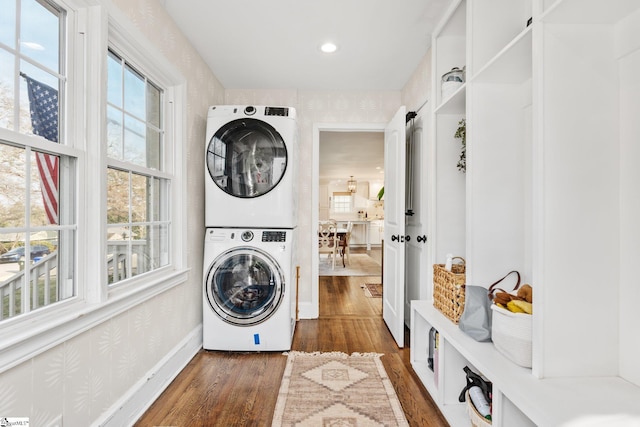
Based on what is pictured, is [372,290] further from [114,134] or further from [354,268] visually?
[114,134]

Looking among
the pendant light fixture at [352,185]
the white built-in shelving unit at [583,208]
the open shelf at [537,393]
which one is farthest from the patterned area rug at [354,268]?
the white built-in shelving unit at [583,208]

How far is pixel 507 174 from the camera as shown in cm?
167

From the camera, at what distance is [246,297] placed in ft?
8.79

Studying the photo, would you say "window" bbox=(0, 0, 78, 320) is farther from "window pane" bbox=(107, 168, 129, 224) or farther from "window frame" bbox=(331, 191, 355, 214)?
"window frame" bbox=(331, 191, 355, 214)

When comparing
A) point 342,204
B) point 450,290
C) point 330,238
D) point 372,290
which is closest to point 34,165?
point 450,290

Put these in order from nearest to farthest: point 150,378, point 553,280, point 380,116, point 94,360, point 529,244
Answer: point 553,280 → point 94,360 → point 529,244 → point 150,378 → point 380,116

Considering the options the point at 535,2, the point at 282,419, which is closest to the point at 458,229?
the point at 535,2

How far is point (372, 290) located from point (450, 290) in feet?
9.82

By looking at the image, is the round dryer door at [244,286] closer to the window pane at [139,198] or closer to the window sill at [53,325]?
the window pane at [139,198]

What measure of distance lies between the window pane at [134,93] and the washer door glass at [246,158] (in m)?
0.67

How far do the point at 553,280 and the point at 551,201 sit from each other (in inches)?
10.8

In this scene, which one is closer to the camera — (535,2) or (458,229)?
(535,2)

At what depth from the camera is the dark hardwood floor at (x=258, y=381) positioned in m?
1.81

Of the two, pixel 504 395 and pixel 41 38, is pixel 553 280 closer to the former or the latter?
pixel 504 395
